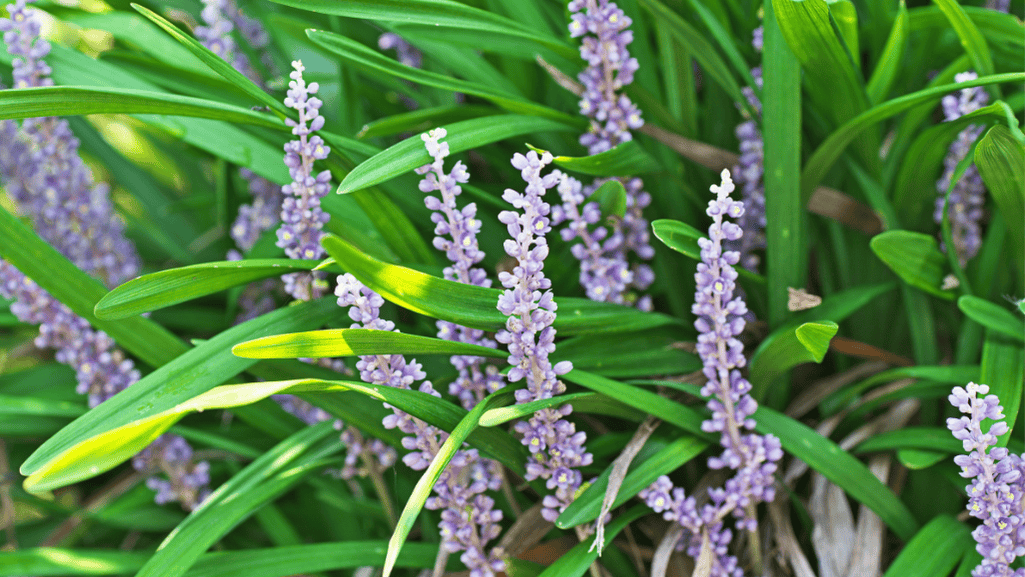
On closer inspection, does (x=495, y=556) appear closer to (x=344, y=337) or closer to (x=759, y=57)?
(x=344, y=337)

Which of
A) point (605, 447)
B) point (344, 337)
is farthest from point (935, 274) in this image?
point (344, 337)

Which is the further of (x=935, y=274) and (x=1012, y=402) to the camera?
(x=935, y=274)

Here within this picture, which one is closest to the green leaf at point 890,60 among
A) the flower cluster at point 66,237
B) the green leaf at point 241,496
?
the green leaf at point 241,496

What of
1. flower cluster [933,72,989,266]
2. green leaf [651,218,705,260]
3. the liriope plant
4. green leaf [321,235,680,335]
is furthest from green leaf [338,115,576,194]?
flower cluster [933,72,989,266]

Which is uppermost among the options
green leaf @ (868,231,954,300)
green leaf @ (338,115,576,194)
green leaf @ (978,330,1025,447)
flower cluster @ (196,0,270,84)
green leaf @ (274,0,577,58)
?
flower cluster @ (196,0,270,84)

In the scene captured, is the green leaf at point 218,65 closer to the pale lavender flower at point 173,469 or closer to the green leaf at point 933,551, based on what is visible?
the pale lavender flower at point 173,469

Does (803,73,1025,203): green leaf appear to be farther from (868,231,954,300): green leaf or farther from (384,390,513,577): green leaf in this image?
(384,390,513,577): green leaf
